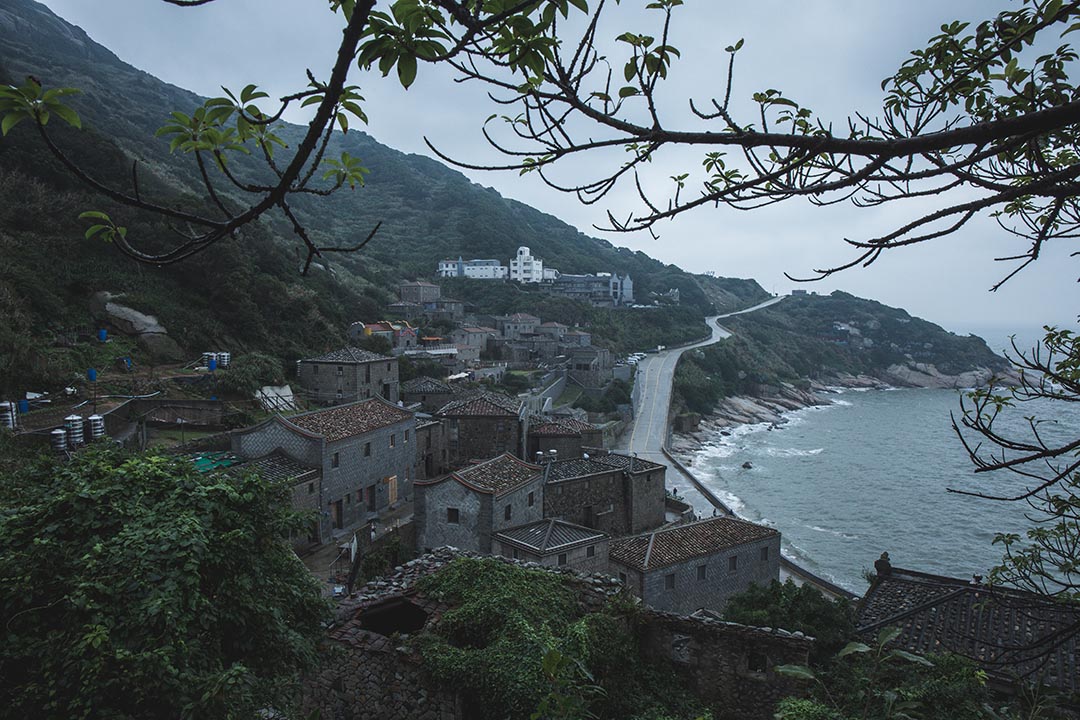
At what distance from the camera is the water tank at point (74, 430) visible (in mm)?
15859

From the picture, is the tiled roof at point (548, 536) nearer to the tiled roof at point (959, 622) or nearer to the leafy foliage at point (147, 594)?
the tiled roof at point (959, 622)

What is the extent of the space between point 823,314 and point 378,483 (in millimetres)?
107486

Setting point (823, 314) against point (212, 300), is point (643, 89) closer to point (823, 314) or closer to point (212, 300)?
point (212, 300)

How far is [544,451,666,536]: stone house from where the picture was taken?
19656mm

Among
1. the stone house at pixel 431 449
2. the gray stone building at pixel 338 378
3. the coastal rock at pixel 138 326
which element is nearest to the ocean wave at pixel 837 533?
the stone house at pixel 431 449

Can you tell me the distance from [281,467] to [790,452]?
41.3m

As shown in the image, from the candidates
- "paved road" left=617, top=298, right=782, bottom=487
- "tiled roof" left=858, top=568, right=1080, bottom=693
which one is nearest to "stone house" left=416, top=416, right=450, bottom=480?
"paved road" left=617, top=298, right=782, bottom=487

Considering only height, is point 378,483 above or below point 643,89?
below

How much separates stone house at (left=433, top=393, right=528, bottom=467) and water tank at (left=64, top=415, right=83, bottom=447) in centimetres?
1240

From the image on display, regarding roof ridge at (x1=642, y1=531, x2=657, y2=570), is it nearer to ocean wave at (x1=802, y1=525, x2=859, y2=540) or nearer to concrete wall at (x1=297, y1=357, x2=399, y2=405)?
concrete wall at (x1=297, y1=357, x2=399, y2=405)

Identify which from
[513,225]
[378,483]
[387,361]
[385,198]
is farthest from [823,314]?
[378,483]

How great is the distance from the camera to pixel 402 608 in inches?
320

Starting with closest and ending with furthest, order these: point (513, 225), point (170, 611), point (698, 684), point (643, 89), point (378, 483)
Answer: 1. point (643, 89)
2. point (170, 611)
3. point (698, 684)
4. point (378, 483)
5. point (513, 225)

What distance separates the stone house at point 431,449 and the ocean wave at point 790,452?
3062 centimetres
